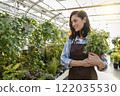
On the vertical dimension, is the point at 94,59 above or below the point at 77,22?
below

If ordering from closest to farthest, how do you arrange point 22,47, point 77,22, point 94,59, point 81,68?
point 94,59
point 77,22
point 81,68
point 22,47

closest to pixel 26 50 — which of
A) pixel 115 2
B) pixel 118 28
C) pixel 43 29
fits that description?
pixel 43 29

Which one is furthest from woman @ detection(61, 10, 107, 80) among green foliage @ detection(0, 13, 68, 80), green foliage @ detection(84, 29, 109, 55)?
green foliage @ detection(0, 13, 68, 80)

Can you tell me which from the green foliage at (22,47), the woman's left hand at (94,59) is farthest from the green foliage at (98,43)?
the green foliage at (22,47)

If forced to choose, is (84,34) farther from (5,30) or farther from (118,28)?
(118,28)

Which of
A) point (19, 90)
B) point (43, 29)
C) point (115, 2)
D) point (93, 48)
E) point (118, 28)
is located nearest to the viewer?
point (93, 48)

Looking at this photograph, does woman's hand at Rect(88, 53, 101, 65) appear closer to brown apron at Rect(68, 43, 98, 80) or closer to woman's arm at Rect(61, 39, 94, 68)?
woman's arm at Rect(61, 39, 94, 68)

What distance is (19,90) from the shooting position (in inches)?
43.7

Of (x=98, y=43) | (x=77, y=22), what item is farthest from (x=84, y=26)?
(x=98, y=43)

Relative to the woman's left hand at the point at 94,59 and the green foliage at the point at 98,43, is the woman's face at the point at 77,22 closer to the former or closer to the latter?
the green foliage at the point at 98,43

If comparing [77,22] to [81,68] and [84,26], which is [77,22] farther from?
[81,68]

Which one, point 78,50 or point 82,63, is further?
point 78,50

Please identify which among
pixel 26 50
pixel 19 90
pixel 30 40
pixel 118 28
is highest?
pixel 118 28

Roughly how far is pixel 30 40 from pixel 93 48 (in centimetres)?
170
